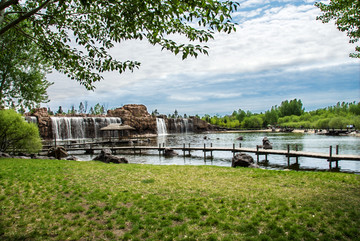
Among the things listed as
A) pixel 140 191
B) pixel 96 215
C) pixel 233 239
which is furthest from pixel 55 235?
pixel 233 239

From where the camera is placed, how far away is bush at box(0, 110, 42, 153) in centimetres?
2105

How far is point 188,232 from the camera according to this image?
16.5 feet

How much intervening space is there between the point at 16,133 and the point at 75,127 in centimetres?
3472

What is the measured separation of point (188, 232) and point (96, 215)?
265 centimetres

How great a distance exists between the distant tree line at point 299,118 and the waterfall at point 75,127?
81558 mm

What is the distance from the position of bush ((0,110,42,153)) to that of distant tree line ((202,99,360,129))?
8900 centimetres

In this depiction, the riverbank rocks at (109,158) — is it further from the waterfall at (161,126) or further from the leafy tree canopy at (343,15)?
the waterfall at (161,126)

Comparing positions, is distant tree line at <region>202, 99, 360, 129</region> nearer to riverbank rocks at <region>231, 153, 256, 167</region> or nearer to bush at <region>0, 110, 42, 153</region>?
riverbank rocks at <region>231, 153, 256, 167</region>

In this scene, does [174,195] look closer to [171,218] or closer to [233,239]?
[171,218]

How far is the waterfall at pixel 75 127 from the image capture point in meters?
52.0

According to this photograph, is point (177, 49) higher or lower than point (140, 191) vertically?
higher

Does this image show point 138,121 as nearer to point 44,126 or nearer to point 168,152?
point 44,126

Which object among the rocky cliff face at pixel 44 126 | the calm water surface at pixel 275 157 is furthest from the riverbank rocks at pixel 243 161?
the rocky cliff face at pixel 44 126

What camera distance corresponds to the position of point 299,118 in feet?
468
